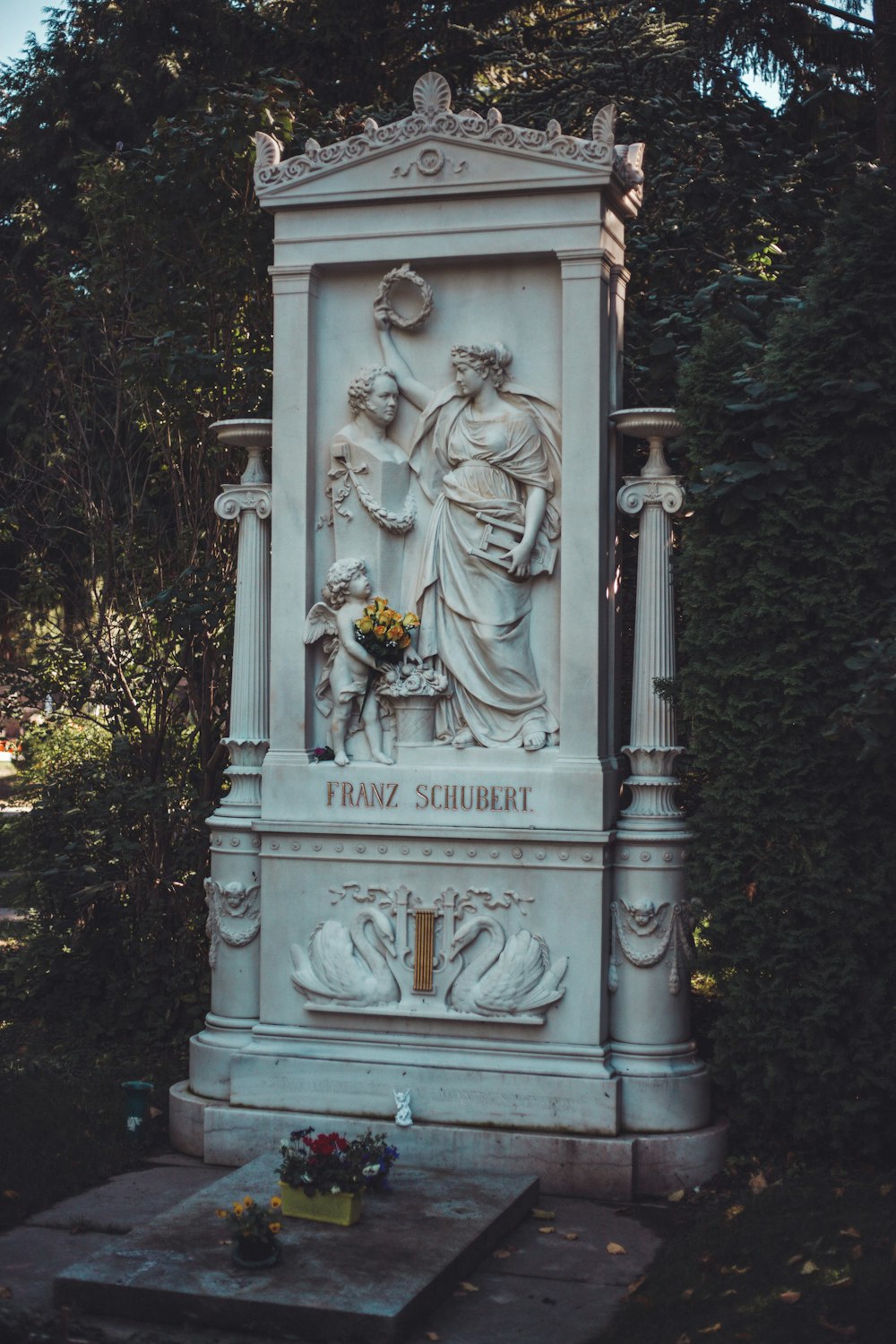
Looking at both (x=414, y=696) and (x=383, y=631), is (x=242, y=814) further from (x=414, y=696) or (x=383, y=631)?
(x=383, y=631)

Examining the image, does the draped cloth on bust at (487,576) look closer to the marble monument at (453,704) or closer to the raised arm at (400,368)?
the marble monument at (453,704)

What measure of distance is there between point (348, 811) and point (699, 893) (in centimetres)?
177

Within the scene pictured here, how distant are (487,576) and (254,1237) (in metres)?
3.31

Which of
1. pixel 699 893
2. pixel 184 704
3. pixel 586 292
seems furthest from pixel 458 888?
pixel 184 704

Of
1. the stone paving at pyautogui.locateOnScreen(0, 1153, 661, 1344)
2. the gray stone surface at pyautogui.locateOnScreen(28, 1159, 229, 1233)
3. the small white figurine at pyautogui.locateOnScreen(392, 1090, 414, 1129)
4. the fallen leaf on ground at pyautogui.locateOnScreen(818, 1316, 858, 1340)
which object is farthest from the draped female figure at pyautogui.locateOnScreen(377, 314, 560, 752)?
the fallen leaf on ground at pyautogui.locateOnScreen(818, 1316, 858, 1340)

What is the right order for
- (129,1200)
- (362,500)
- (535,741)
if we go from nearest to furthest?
(129,1200) → (535,741) → (362,500)

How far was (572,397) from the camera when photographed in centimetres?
751

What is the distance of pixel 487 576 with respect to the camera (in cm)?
763

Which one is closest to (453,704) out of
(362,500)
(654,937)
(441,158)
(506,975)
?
(362,500)

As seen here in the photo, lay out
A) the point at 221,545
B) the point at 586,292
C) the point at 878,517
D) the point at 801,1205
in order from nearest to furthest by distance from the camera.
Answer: the point at 801,1205
the point at 878,517
the point at 586,292
the point at 221,545

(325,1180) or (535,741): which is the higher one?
(535,741)

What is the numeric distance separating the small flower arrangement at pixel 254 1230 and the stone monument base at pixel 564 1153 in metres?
1.54

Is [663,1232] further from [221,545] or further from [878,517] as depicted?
[221,545]

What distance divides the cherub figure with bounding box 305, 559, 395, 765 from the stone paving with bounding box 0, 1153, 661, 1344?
2.14m
